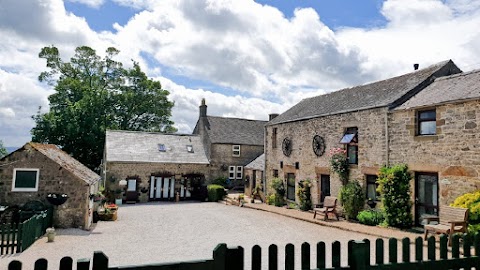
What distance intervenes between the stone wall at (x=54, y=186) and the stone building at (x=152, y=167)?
12.4 metres

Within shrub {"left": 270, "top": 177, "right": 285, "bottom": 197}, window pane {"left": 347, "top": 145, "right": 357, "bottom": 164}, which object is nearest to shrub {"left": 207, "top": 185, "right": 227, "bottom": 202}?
shrub {"left": 270, "top": 177, "right": 285, "bottom": 197}

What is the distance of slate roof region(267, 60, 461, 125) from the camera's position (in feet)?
52.3

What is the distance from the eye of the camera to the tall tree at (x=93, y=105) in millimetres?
33125

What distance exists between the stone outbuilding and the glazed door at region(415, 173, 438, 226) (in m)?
14.0

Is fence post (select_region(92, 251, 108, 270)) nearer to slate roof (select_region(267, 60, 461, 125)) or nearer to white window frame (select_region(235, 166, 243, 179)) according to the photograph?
slate roof (select_region(267, 60, 461, 125))

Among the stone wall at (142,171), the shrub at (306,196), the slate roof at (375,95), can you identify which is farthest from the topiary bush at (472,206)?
the stone wall at (142,171)

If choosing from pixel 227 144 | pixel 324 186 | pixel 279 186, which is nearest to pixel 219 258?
pixel 324 186

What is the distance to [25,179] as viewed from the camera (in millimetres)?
14609

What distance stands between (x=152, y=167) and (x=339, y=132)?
17352 mm

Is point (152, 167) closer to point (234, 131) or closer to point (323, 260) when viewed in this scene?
point (234, 131)

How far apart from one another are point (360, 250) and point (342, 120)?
51.9 feet

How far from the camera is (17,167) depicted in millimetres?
14617

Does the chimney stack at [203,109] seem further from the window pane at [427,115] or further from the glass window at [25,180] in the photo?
the window pane at [427,115]

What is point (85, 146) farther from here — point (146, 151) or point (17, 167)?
point (17, 167)
